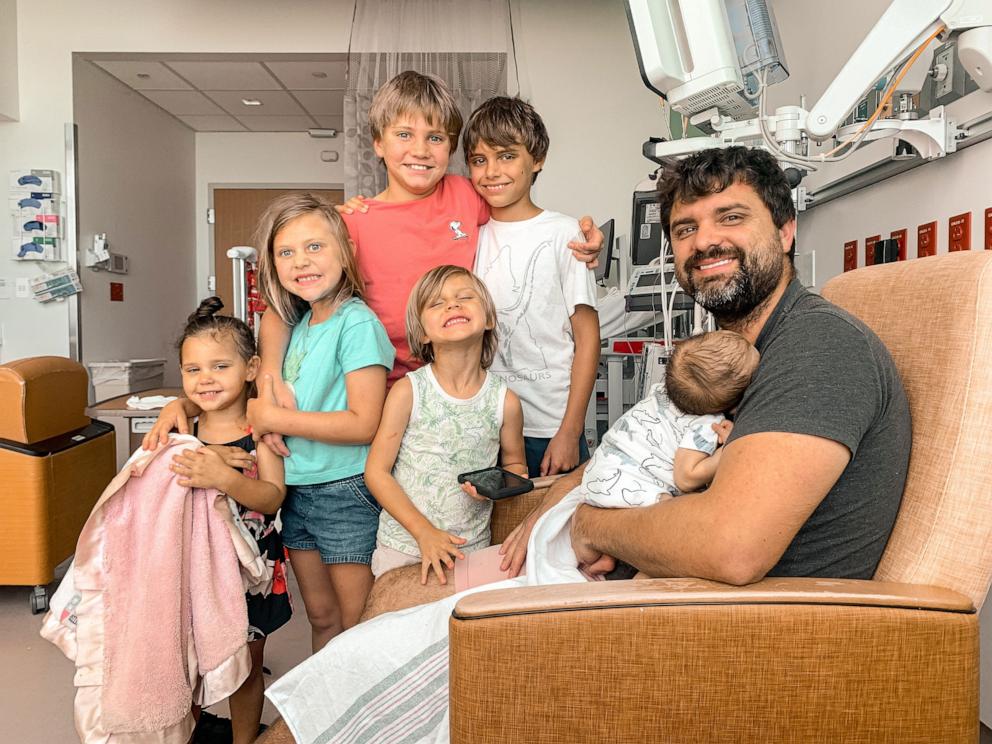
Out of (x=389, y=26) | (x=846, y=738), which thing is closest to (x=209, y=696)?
(x=846, y=738)

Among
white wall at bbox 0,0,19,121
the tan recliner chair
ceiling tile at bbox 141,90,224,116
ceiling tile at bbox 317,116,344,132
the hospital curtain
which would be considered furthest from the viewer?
ceiling tile at bbox 317,116,344,132

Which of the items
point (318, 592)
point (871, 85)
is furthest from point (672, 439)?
point (871, 85)

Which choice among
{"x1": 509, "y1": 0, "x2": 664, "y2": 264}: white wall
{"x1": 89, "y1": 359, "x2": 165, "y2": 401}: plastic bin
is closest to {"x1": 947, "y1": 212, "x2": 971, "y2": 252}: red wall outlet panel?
{"x1": 509, "y1": 0, "x2": 664, "y2": 264}: white wall

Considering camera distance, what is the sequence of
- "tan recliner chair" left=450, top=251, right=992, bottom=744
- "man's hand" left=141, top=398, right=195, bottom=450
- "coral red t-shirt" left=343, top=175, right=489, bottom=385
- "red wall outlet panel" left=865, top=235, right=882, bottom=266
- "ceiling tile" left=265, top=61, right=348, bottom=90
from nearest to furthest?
1. "tan recliner chair" left=450, top=251, right=992, bottom=744
2. "man's hand" left=141, top=398, right=195, bottom=450
3. "coral red t-shirt" left=343, top=175, right=489, bottom=385
4. "red wall outlet panel" left=865, top=235, right=882, bottom=266
5. "ceiling tile" left=265, top=61, right=348, bottom=90

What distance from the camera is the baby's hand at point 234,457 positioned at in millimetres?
1557

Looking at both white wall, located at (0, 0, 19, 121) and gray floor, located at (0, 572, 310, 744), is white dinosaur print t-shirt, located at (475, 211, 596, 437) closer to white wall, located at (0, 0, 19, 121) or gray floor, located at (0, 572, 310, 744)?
gray floor, located at (0, 572, 310, 744)

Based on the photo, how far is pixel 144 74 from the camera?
538cm

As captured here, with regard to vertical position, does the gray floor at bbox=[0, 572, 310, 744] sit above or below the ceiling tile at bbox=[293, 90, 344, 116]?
below

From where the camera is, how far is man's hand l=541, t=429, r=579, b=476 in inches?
69.7

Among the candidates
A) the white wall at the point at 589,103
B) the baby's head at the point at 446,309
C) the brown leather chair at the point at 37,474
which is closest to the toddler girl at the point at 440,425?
the baby's head at the point at 446,309

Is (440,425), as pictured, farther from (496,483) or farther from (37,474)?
(37,474)

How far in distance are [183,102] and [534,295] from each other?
209 inches

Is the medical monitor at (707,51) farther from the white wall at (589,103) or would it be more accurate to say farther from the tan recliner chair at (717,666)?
the white wall at (589,103)

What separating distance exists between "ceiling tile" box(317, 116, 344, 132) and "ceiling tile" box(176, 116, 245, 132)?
0.71 m
